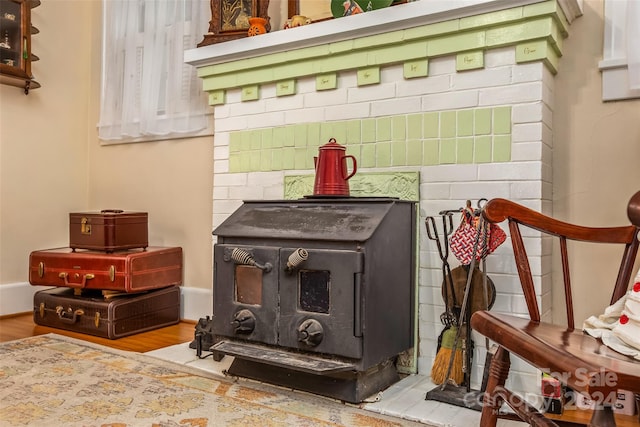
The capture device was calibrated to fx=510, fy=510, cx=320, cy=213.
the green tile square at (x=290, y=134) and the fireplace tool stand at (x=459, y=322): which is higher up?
the green tile square at (x=290, y=134)

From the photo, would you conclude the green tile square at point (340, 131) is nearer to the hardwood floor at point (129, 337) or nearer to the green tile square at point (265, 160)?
the green tile square at point (265, 160)

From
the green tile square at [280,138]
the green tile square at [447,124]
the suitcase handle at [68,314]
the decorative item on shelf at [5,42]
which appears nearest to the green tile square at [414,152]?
the green tile square at [447,124]

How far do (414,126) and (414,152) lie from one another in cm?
11

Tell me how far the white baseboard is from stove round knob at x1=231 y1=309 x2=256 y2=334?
3.69 ft

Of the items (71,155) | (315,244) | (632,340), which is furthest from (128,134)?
(632,340)

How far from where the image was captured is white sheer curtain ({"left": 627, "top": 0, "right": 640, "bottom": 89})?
1866 mm

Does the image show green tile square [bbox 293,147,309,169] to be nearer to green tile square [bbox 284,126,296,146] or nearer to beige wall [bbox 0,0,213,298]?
green tile square [bbox 284,126,296,146]

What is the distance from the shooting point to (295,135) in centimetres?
255

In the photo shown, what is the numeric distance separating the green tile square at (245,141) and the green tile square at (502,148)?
127cm

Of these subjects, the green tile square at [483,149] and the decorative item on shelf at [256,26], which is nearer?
the green tile square at [483,149]

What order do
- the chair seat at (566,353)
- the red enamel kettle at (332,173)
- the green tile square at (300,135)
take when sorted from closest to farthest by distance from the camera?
the chair seat at (566,353)
the red enamel kettle at (332,173)
the green tile square at (300,135)

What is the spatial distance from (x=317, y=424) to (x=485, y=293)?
29.1 inches

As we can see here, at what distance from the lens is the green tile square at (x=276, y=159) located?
2.60 metres

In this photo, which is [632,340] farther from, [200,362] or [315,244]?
[200,362]
